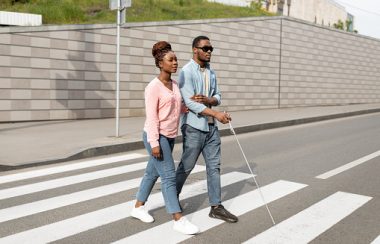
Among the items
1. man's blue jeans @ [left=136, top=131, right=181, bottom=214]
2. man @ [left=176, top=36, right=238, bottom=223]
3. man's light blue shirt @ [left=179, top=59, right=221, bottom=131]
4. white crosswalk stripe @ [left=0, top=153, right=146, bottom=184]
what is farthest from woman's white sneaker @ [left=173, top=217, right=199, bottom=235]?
white crosswalk stripe @ [left=0, top=153, right=146, bottom=184]

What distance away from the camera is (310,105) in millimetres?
20438

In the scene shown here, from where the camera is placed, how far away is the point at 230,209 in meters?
4.75

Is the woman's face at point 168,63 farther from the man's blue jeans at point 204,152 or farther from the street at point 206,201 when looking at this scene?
the street at point 206,201

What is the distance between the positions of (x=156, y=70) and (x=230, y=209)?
944 cm

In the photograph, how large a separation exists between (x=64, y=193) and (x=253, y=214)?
2.45 m

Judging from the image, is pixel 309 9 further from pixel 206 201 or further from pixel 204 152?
pixel 204 152

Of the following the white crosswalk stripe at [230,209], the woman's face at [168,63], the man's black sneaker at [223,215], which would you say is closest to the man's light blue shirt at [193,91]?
the woman's face at [168,63]

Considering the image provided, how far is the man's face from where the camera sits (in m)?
4.16

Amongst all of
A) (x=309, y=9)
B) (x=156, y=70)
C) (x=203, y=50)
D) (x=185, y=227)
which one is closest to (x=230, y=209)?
(x=185, y=227)

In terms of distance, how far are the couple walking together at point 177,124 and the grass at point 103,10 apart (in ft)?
38.9

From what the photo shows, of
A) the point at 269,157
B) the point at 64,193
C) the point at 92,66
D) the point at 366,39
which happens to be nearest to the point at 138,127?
the point at 92,66

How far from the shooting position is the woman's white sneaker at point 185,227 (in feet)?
12.7

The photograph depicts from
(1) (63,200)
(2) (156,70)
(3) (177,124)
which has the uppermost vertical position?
(2) (156,70)

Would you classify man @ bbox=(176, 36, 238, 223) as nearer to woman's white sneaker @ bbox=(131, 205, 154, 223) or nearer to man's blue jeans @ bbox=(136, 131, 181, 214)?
man's blue jeans @ bbox=(136, 131, 181, 214)
